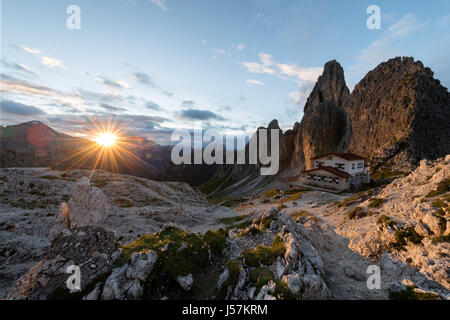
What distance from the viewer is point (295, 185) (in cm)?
6600

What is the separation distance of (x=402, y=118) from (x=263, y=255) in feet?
339

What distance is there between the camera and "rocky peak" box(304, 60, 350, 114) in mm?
140500

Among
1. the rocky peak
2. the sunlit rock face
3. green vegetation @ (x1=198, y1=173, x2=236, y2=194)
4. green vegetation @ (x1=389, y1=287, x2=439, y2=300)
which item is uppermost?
the rocky peak

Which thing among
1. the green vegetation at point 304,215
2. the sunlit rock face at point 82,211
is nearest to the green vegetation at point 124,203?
the sunlit rock face at point 82,211

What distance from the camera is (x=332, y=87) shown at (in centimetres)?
14550

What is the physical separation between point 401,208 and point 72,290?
90.5ft

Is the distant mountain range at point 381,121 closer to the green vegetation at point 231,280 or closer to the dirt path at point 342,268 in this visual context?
the dirt path at point 342,268

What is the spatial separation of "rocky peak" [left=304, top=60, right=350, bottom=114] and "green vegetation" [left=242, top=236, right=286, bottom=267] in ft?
517

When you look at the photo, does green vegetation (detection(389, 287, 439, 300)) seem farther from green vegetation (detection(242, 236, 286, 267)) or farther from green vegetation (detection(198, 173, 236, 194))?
green vegetation (detection(198, 173, 236, 194))

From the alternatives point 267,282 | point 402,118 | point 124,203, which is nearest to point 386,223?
point 267,282

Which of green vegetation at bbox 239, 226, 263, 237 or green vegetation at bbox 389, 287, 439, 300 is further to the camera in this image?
green vegetation at bbox 239, 226, 263, 237

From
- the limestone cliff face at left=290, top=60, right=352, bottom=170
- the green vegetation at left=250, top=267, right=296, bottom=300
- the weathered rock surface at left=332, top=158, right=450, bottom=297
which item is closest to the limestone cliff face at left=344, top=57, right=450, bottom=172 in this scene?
the limestone cliff face at left=290, top=60, right=352, bottom=170

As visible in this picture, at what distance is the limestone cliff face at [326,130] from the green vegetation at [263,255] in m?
117
